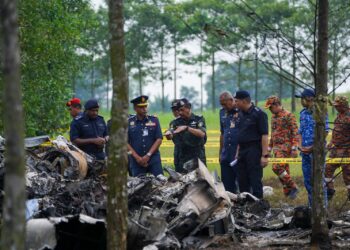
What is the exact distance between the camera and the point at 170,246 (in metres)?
7.95

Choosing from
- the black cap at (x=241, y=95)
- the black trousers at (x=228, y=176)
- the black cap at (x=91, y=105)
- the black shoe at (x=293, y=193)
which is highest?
the black cap at (x=241, y=95)

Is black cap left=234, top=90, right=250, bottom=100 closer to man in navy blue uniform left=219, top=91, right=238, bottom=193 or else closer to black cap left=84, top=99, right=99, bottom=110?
man in navy blue uniform left=219, top=91, right=238, bottom=193

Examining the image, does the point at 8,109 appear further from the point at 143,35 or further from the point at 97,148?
the point at 143,35

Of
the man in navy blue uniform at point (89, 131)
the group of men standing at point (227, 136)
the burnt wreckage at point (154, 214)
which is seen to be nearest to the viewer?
the burnt wreckage at point (154, 214)

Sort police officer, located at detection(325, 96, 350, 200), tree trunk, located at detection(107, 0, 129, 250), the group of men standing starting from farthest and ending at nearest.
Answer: police officer, located at detection(325, 96, 350, 200) < the group of men standing < tree trunk, located at detection(107, 0, 129, 250)

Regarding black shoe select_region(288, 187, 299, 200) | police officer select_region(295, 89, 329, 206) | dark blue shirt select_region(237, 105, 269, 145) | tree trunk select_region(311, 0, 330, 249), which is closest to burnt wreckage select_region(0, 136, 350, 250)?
tree trunk select_region(311, 0, 330, 249)

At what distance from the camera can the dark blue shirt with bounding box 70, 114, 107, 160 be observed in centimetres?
1213

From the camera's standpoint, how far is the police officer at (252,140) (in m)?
11.0

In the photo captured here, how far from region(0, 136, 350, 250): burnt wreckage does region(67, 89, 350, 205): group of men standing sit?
28.0 inches

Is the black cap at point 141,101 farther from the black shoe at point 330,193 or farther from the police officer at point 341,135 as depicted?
the black shoe at point 330,193

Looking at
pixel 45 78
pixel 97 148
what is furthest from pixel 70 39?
pixel 97 148

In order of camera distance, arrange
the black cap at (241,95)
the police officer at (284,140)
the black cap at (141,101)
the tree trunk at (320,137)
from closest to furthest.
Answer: the tree trunk at (320,137), the black cap at (241,95), the black cap at (141,101), the police officer at (284,140)

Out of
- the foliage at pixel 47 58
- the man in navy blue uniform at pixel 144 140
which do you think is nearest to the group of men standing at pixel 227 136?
the man in navy blue uniform at pixel 144 140

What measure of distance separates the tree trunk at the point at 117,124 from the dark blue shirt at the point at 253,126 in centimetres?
500
